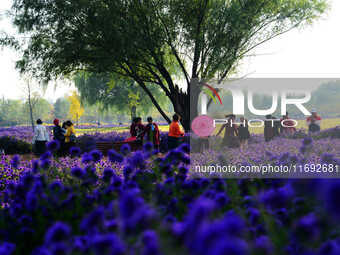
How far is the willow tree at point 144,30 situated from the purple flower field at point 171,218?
1044cm

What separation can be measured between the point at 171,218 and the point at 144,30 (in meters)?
13.2

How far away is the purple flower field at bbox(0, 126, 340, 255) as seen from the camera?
4.48 ft

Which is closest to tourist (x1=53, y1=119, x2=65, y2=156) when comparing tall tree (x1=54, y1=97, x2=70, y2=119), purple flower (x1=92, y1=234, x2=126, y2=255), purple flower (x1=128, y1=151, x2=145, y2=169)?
purple flower (x1=128, y1=151, x2=145, y2=169)

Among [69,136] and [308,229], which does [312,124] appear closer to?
[69,136]

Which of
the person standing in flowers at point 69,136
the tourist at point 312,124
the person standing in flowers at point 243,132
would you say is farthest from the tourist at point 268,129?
the person standing in flowers at point 69,136

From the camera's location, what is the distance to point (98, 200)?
9.69ft

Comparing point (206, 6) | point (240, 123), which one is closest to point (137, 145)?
point (240, 123)

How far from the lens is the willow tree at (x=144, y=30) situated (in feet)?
45.2

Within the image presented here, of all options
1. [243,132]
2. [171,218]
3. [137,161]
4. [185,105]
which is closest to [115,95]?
[185,105]

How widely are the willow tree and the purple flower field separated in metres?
10.4

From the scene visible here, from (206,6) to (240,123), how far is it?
215 inches

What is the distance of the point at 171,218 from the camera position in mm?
2244

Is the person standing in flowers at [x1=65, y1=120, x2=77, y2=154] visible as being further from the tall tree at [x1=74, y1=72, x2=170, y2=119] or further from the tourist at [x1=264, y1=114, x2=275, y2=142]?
the tall tree at [x1=74, y1=72, x2=170, y2=119]

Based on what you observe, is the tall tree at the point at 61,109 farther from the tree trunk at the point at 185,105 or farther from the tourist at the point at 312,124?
the tourist at the point at 312,124
